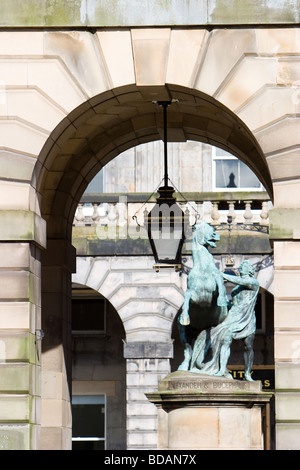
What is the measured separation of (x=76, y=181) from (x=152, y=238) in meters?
1.39

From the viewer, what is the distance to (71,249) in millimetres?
18703

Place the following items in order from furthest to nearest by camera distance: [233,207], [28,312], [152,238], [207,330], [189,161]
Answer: [189,161]
[233,207]
[152,238]
[207,330]
[28,312]

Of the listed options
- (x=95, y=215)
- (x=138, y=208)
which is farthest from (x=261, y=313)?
(x=95, y=215)

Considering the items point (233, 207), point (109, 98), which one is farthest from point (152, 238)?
point (233, 207)

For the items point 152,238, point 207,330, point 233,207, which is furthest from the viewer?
point 233,207

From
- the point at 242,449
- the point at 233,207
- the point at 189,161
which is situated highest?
the point at 189,161

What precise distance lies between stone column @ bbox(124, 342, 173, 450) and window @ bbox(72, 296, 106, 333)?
11.9 ft

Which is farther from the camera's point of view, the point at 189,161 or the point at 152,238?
the point at 189,161

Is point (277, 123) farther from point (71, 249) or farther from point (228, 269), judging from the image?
point (228, 269)

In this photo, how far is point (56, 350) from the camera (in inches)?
708

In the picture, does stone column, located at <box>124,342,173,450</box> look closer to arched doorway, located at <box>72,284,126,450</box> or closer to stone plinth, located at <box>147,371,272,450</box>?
arched doorway, located at <box>72,284,126,450</box>

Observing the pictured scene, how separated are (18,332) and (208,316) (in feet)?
8.60

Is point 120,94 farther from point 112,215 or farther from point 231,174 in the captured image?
point 231,174

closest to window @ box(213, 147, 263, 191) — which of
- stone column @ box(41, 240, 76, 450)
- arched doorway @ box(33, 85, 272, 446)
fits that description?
arched doorway @ box(33, 85, 272, 446)
